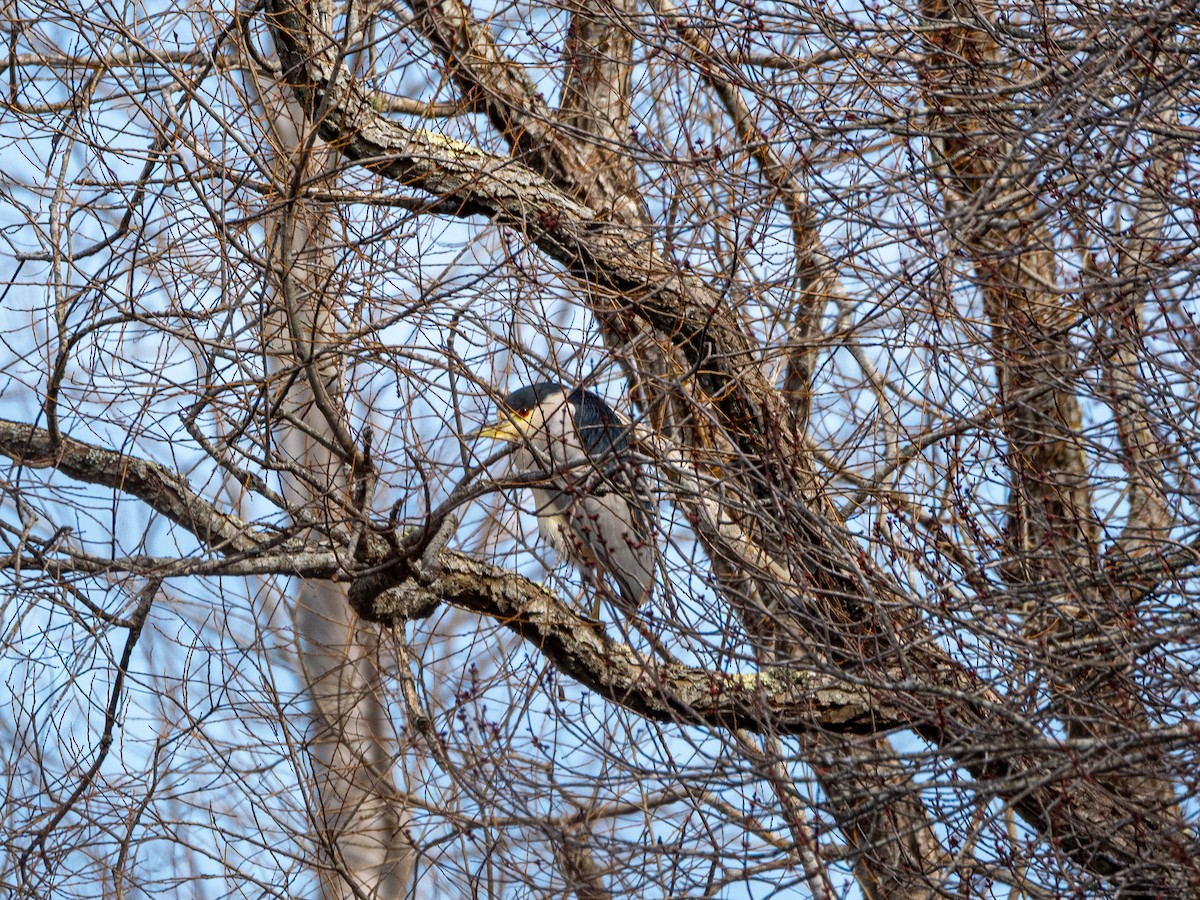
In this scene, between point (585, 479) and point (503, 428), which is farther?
point (503, 428)

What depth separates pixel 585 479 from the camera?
277cm

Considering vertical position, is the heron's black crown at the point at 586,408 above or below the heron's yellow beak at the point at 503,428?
above

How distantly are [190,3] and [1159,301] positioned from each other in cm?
288

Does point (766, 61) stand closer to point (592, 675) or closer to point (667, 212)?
point (667, 212)

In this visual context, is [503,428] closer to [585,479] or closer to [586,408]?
[585,479]

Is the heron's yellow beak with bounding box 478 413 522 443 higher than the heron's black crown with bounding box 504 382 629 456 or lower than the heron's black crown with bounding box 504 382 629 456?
lower

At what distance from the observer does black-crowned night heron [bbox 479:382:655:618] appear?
2.93 meters

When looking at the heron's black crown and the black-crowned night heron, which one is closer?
the black-crowned night heron

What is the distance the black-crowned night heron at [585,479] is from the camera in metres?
2.93

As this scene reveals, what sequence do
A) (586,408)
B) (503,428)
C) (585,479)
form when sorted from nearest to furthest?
(585,479) → (503,428) → (586,408)

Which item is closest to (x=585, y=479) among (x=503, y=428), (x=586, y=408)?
(x=503, y=428)

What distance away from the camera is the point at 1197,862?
269 centimetres

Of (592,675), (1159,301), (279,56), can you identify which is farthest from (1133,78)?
(279,56)

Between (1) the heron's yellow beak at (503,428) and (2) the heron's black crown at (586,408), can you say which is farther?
(2) the heron's black crown at (586,408)
